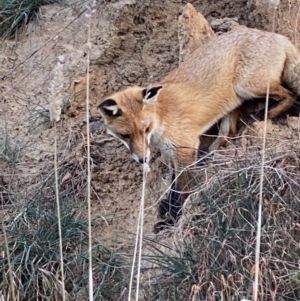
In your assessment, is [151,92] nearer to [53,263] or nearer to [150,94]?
[150,94]

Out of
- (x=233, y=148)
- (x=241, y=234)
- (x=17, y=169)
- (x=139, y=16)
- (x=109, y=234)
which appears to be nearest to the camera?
(x=241, y=234)

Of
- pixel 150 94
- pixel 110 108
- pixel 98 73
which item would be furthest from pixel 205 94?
pixel 98 73

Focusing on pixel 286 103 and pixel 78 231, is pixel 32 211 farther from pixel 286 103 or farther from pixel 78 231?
pixel 286 103

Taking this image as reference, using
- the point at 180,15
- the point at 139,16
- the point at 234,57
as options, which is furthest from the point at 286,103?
the point at 139,16

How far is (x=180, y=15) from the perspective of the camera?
276 inches

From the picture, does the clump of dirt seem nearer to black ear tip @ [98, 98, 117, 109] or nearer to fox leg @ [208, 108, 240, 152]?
fox leg @ [208, 108, 240, 152]

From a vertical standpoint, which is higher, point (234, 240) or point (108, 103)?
point (108, 103)

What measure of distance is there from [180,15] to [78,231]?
2.12m

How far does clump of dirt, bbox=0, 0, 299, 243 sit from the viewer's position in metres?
6.54

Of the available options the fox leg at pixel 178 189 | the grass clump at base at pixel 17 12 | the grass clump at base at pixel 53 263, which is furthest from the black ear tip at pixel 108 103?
the grass clump at base at pixel 17 12

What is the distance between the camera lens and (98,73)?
7.26 meters

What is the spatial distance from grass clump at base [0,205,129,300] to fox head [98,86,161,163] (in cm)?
67

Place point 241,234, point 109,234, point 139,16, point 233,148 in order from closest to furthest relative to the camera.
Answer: point 241,234
point 233,148
point 109,234
point 139,16

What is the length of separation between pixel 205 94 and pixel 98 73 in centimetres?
119
